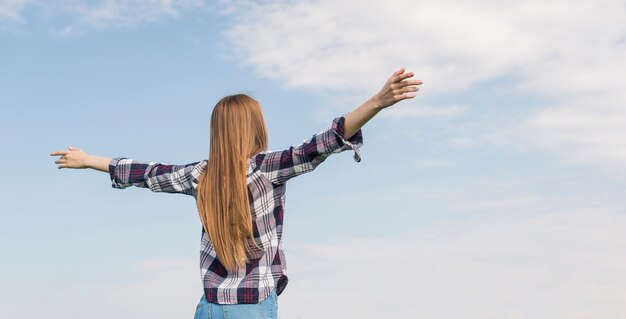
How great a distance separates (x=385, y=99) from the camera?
620 centimetres

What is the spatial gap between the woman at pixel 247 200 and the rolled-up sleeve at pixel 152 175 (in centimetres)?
28

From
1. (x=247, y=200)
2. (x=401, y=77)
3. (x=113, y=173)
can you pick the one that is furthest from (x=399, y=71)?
(x=113, y=173)

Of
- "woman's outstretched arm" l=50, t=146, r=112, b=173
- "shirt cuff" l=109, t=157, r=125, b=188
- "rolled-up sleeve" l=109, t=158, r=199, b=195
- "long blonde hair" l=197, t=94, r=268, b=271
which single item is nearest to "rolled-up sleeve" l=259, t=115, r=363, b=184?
"long blonde hair" l=197, t=94, r=268, b=271

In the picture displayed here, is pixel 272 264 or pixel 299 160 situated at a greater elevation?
pixel 299 160

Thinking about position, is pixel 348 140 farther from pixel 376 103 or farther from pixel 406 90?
pixel 406 90

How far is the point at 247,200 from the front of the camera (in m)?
6.67

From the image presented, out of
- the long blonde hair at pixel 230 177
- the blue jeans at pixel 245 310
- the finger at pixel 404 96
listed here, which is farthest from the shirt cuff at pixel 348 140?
the blue jeans at pixel 245 310

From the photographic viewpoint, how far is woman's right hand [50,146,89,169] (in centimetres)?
798

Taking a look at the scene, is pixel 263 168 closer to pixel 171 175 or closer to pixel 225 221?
pixel 225 221

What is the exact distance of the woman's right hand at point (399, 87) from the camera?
6.16 metres

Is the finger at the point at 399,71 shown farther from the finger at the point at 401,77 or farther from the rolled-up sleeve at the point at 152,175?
the rolled-up sleeve at the point at 152,175

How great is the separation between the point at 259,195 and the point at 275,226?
0.25 meters

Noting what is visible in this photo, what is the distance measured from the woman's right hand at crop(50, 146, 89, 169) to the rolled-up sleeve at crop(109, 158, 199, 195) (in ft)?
0.93

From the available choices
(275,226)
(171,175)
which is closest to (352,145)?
(275,226)
